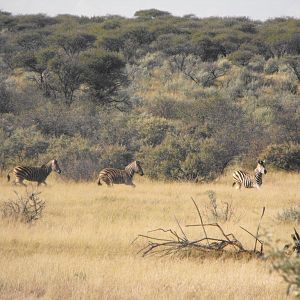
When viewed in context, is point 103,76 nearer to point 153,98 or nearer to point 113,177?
point 153,98

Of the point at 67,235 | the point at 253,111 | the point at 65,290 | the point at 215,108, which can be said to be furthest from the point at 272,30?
the point at 65,290

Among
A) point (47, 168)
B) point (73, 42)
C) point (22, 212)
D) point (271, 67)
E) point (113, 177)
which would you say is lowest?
point (113, 177)

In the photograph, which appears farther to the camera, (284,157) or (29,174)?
(284,157)

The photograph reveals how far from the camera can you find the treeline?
20984mm

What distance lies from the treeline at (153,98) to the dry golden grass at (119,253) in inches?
181

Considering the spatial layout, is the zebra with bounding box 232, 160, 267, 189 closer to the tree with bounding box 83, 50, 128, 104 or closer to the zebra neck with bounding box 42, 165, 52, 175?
the zebra neck with bounding box 42, 165, 52, 175

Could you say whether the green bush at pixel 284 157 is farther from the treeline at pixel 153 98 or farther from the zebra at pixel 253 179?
the zebra at pixel 253 179

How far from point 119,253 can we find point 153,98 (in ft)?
73.9

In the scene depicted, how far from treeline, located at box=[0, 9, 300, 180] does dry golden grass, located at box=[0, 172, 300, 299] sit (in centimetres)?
459

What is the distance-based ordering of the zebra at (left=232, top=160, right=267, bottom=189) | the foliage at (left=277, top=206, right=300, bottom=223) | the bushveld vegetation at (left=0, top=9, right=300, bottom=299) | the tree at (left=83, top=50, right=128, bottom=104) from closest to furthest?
1. the bushveld vegetation at (left=0, top=9, right=300, bottom=299)
2. the foliage at (left=277, top=206, right=300, bottom=223)
3. the zebra at (left=232, top=160, right=267, bottom=189)
4. the tree at (left=83, top=50, right=128, bottom=104)

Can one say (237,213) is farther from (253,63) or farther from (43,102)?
(253,63)

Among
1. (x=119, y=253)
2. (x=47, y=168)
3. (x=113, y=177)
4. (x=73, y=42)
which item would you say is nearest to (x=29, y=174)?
(x=47, y=168)

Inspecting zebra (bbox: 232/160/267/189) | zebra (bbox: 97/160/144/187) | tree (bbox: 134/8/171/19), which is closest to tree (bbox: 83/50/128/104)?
zebra (bbox: 97/160/144/187)

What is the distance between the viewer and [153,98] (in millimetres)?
31344
